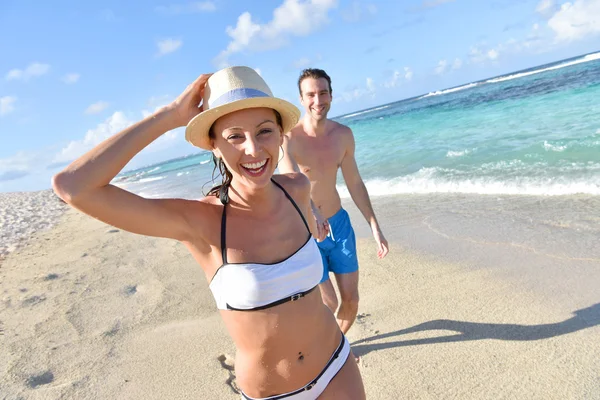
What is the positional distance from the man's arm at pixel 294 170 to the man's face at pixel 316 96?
0.35 metres

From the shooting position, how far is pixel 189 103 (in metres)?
1.80

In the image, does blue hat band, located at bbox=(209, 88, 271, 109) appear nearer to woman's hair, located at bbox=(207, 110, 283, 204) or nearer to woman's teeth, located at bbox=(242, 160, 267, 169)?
woman's hair, located at bbox=(207, 110, 283, 204)

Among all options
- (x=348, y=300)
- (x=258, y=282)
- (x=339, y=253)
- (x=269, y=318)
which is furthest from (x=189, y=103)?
(x=348, y=300)

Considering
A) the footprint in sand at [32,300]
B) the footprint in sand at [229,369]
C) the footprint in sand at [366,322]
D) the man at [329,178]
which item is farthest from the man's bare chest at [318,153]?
the footprint in sand at [32,300]

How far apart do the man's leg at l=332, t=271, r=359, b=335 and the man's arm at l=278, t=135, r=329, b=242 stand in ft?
3.08

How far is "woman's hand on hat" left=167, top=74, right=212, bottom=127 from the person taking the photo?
178 centimetres

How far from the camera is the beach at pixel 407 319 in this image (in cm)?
321

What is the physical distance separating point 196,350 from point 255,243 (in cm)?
248

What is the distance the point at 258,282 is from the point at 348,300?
192 centimetres

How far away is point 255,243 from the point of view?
1.89 m

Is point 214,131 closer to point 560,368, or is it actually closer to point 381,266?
point 560,368

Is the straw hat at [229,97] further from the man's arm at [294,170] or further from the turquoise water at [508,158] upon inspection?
the turquoise water at [508,158]

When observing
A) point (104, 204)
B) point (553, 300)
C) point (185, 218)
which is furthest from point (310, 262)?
point (553, 300)

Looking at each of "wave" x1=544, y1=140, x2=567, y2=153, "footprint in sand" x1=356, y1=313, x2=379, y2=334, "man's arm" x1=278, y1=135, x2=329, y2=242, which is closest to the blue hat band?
"man's arm" x1=278, y1=135, x2=329, y2=242
